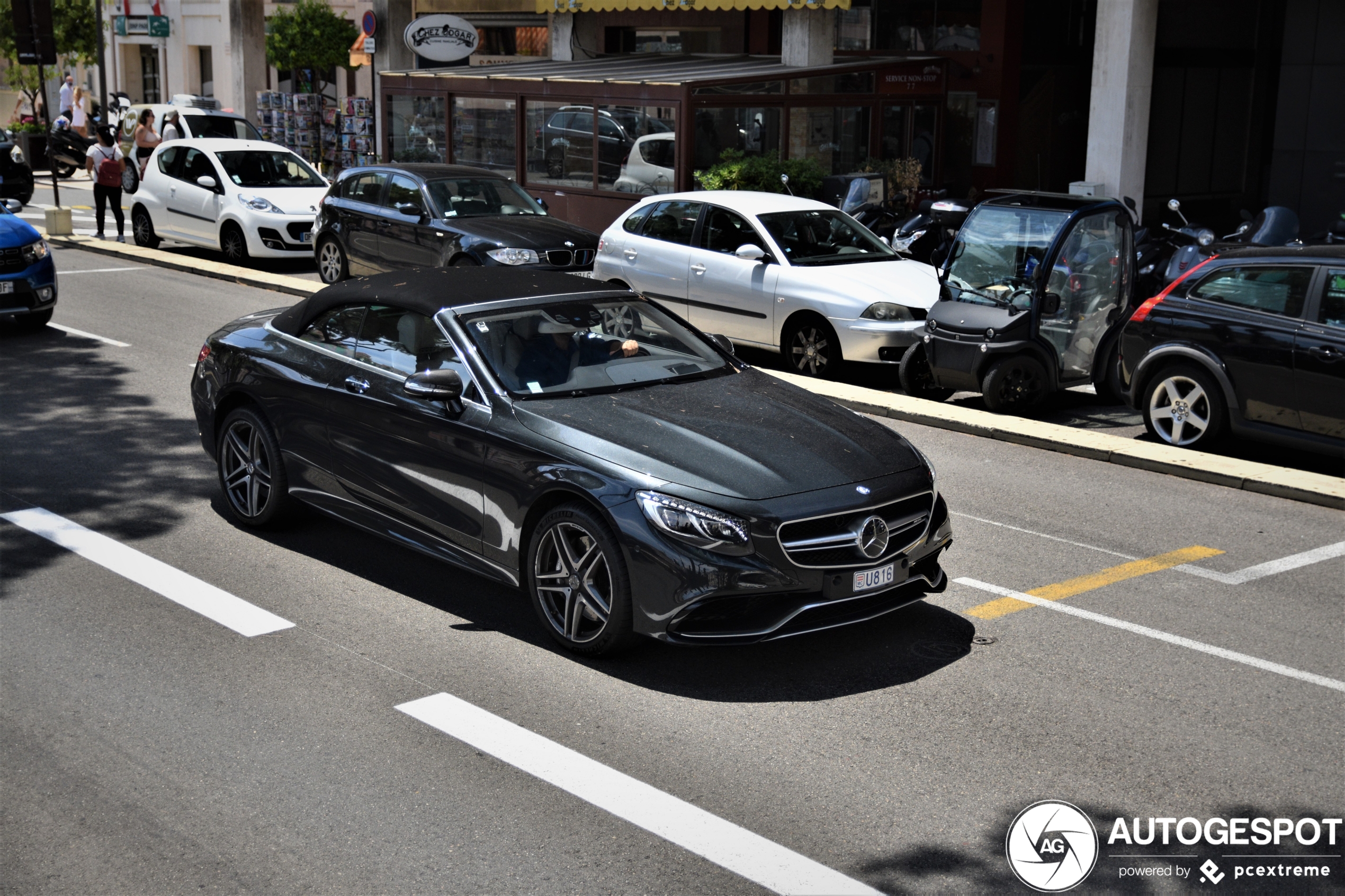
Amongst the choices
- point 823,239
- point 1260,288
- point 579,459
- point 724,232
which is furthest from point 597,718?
point 823,239

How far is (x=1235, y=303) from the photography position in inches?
422

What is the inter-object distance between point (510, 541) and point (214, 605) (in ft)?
5.34

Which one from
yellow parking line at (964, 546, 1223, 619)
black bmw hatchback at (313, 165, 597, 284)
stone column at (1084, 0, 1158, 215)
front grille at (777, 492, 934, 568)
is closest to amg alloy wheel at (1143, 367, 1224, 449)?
yellow parking line at (964, 546, 1223, 619)

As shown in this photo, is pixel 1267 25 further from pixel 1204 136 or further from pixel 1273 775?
pixel 1273 775

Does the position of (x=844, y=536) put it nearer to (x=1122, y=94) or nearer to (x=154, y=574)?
(x=154, y=574)

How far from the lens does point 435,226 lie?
1734cm

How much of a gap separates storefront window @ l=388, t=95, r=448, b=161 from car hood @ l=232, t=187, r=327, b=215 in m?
4.00

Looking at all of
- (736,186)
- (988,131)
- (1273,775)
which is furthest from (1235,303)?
(988,131)

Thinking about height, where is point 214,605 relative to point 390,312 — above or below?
below

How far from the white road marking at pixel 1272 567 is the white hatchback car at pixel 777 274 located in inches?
193

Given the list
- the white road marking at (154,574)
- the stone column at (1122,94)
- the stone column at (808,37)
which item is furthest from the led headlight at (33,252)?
the stone column at (1122,94)

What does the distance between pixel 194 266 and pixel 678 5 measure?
9347 millimetres

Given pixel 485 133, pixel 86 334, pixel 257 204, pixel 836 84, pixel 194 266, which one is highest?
pixel 836 84

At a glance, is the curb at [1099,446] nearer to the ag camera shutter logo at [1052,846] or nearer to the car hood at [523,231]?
the car hood at [523,231]
